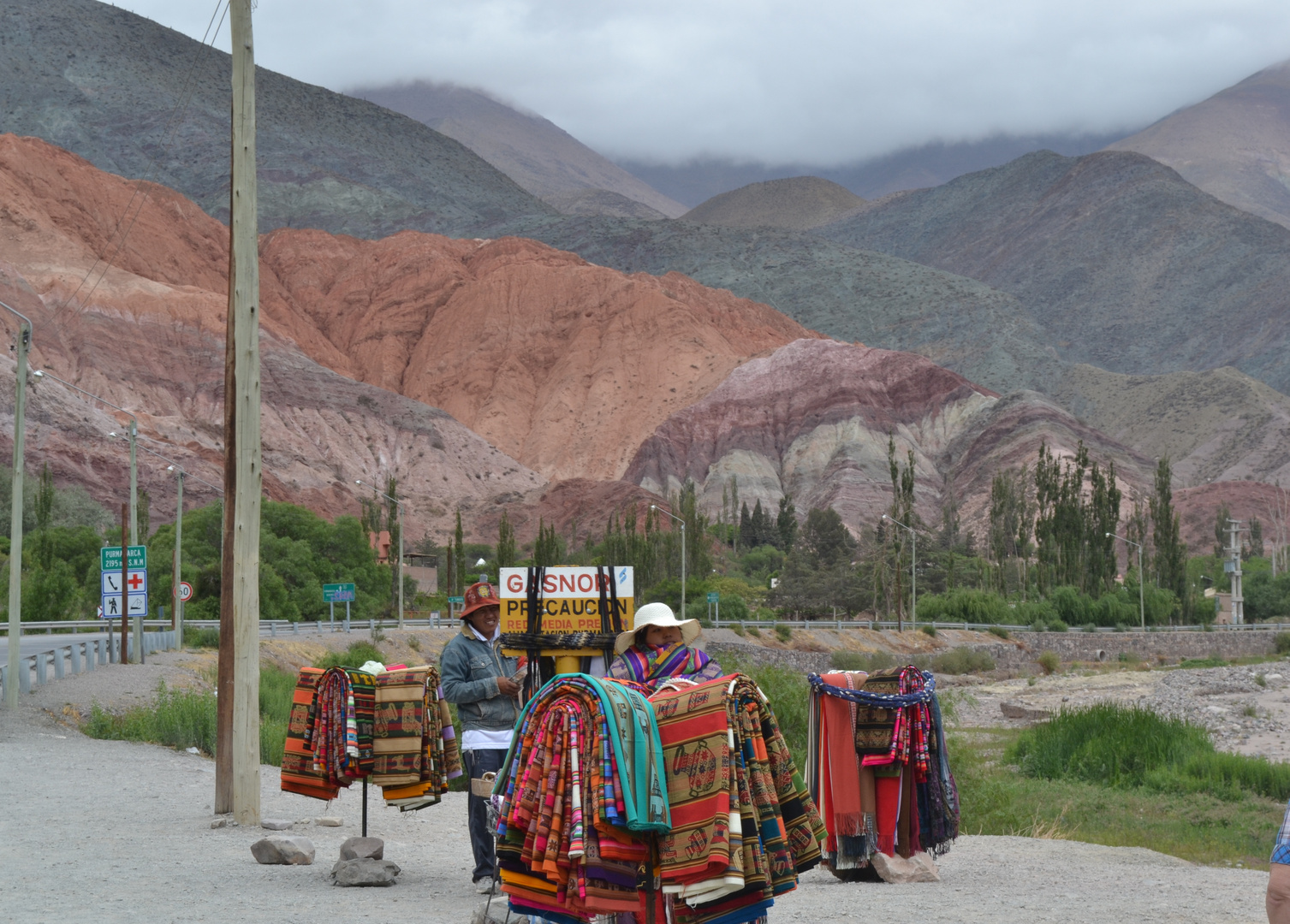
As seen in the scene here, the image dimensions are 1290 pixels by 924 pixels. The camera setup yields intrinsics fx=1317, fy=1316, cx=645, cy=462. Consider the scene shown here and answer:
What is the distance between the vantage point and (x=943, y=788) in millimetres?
10461

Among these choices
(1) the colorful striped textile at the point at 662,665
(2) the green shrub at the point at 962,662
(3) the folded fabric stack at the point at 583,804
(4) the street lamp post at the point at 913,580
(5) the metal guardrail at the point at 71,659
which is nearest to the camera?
A: (3) the folded fabric stack at the point at 583,804

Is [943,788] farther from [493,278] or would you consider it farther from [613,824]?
[493,278]

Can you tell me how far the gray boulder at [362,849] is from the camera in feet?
33.9

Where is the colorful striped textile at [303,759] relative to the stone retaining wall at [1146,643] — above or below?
above

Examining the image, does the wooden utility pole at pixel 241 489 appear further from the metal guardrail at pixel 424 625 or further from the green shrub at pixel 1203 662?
the green shrub at pixel 1203 662

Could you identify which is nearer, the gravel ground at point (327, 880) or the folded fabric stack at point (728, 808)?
the folded fabric stack at point (728, 808)

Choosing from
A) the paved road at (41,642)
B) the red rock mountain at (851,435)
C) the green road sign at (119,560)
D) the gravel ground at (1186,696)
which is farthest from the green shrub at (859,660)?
the red rock mountain at (851,435)

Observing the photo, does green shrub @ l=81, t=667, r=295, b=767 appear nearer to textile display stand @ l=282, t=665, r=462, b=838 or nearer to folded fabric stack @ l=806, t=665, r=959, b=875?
textile display stand @ l=282, t=665, r=462, b=838

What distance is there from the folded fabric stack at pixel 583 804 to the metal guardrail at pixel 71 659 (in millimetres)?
19770

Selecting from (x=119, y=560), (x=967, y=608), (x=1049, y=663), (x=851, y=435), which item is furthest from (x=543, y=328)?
(x=119, y=560)

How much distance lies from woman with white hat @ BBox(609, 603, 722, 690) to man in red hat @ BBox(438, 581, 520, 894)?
2.16 metres

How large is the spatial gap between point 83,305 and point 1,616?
6283 centimetres

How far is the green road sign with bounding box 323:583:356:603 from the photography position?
55625mm

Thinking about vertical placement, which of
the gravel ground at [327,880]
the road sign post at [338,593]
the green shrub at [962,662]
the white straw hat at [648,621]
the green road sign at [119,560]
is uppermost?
the green road sign at [119,560]
